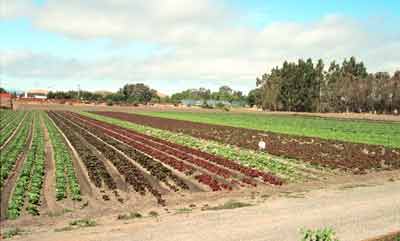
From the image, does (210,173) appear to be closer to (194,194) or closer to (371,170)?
(194,194)

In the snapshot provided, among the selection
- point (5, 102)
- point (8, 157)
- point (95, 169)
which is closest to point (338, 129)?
point (95, 169)

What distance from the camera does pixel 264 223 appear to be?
9852 mm

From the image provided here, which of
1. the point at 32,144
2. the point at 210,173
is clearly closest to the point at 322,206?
the point at 210,173

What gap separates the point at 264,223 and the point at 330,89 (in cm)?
10664

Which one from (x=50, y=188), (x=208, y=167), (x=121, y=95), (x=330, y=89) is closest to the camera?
(x=50, y=188)

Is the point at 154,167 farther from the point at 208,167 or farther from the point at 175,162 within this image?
the point at 208,167

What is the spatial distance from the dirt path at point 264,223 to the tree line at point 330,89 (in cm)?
8869

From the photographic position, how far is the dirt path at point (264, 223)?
8820mm

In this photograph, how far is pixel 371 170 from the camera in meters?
20.2

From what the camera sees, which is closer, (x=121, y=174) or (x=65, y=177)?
(x=65, y=177)

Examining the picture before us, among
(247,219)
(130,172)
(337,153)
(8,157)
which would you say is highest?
(8,157)

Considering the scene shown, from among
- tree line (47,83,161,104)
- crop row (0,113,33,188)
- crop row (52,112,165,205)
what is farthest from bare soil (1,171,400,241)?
tree line (47,83,161,104)

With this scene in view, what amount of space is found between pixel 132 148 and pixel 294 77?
92225mm

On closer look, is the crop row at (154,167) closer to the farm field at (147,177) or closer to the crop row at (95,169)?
the farm field at (147,177)
